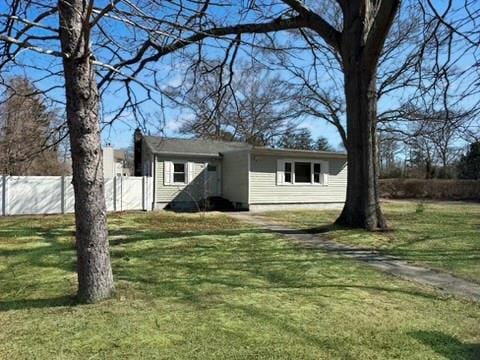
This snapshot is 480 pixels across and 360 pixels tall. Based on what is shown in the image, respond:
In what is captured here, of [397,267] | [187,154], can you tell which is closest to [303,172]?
[187,154]

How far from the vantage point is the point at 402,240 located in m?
10.4

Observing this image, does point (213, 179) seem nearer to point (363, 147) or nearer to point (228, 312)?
point (363, 147)

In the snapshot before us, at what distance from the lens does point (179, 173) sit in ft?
67.3

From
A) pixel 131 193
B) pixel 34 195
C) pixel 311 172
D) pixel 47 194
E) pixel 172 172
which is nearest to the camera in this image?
pixel 34 195

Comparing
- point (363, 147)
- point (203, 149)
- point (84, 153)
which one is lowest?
point (84, 153)

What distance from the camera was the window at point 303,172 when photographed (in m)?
21.1

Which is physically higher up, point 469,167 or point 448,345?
point 469,167

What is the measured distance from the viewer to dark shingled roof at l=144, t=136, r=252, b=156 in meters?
20.0

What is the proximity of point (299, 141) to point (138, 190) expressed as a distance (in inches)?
1012

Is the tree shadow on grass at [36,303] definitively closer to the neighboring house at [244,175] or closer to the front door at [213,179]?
the neighboring house at [244,175]

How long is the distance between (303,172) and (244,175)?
3287mm

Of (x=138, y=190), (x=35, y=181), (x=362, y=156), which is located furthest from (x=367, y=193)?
(x=35, y=181)

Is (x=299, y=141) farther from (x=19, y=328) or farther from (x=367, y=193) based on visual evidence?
(x=19, y=328)

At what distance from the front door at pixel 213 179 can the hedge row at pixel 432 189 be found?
18059 mm
